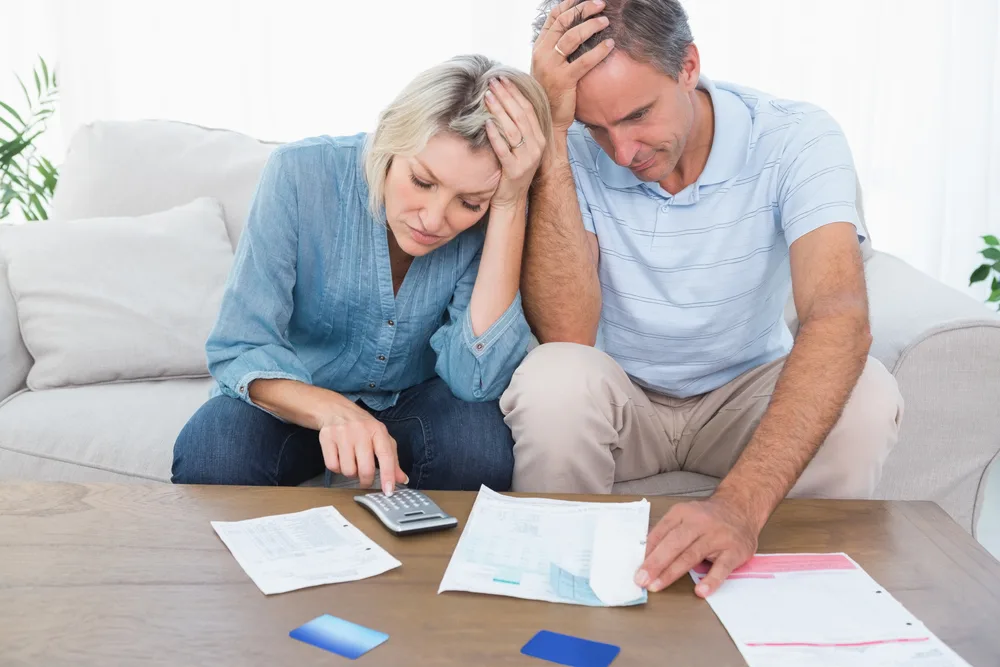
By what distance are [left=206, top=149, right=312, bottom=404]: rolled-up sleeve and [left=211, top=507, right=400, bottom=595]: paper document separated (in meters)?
0.35

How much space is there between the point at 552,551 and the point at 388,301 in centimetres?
63

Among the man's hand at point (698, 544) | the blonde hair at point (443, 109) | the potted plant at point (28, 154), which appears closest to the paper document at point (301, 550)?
the man's hand at point (698, 544)

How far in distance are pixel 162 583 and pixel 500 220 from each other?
2.63ft

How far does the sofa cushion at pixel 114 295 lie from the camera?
1858 mm

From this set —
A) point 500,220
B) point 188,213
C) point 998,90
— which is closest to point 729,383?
point 500,220

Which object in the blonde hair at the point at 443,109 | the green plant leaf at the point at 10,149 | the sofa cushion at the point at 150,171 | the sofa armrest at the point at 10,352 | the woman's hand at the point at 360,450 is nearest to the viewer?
the woman's hand at the point at 360,450

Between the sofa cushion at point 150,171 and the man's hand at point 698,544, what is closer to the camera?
the man's hand at point 698,544

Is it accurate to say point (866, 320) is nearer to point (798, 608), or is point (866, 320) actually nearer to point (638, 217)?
point (638, 217)

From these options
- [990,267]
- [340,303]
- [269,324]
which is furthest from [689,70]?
[990,267]

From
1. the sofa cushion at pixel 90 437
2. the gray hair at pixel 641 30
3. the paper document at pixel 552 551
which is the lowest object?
the sofa cushion at pixel 90 437

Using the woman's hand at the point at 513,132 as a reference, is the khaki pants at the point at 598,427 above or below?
below

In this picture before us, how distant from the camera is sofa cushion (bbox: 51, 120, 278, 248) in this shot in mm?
2100

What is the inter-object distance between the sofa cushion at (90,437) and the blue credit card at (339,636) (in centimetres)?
83

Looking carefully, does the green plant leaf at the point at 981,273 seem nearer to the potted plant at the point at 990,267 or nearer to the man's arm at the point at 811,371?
the potted plant at the point at 990,267
